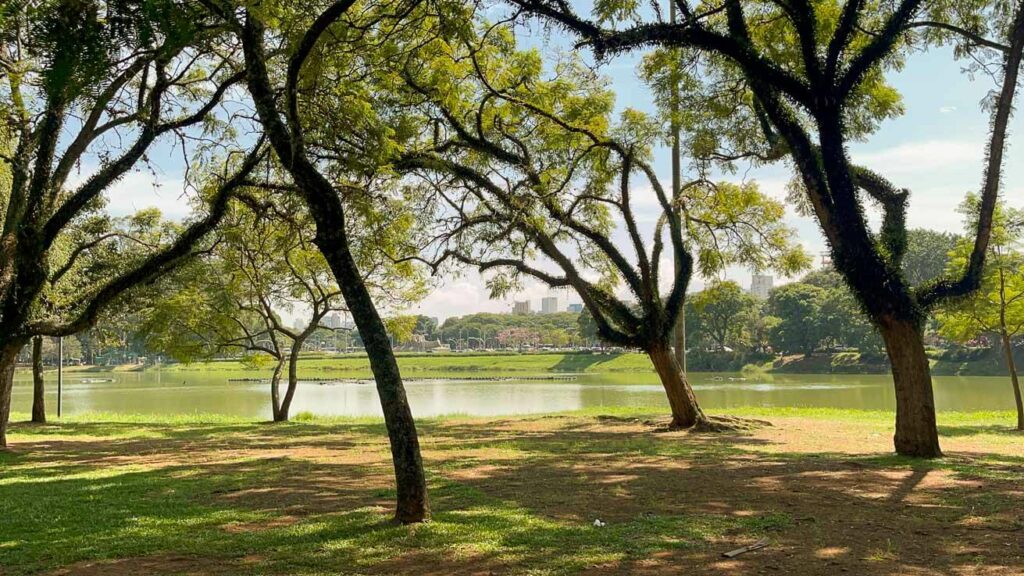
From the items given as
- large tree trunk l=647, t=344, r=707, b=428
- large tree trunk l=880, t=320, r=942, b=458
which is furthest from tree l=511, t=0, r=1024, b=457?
large tree trunk l=647, t=344, r=707, b=428

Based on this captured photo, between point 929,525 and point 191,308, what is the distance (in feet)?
54.1

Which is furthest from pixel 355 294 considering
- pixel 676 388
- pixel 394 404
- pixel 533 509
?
pixel 676 388

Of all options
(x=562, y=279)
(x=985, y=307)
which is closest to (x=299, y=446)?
(x=562, y=279)

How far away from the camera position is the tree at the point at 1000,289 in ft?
47.1

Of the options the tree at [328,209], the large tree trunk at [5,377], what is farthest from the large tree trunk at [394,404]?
the large tree trunk at [5,377]

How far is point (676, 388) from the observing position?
13.5 m

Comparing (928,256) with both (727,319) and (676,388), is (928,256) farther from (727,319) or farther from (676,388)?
(676,388)

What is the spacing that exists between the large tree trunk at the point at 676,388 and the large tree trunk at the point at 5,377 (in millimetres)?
10194

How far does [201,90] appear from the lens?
12383mm

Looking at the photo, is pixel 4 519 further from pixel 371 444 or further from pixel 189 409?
pixel 189 409

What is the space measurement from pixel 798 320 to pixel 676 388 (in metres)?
A: 54.3

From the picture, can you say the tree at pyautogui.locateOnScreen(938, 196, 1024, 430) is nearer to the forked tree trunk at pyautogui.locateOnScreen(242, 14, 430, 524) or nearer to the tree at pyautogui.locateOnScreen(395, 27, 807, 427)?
the tree at pyautogui.locateOnScreen(395, 27, 807, 427)

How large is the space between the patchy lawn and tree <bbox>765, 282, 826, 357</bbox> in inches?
2106

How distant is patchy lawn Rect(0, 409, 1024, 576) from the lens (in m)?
4.58
